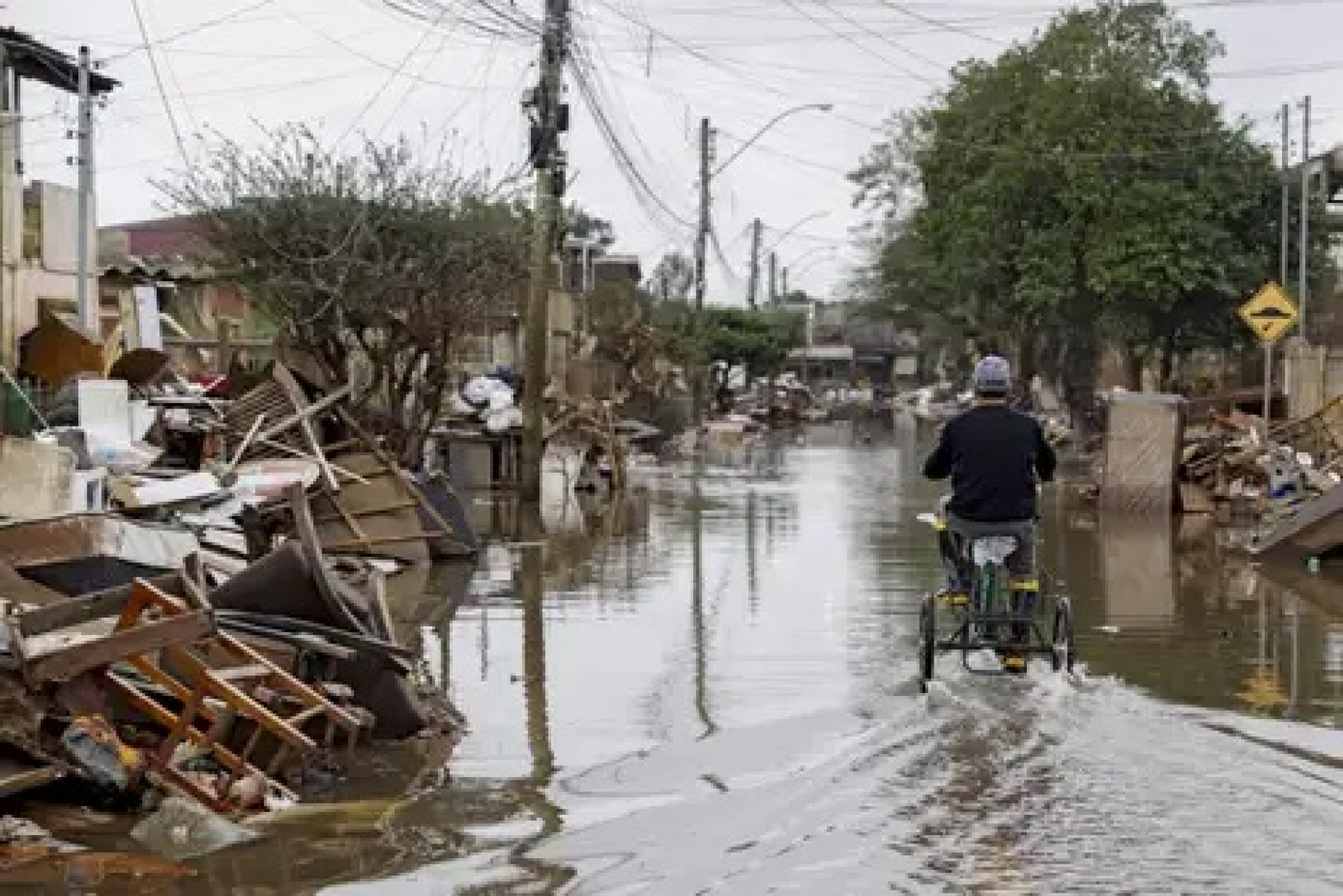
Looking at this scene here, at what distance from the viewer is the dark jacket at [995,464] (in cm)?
1109

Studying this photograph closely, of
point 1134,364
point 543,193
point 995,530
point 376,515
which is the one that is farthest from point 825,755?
point 1134,364

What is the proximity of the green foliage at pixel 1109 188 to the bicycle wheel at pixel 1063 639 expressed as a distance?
34.9m

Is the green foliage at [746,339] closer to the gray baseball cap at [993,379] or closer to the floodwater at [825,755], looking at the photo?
the floodwater at [825,755]

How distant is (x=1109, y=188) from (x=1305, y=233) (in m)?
5.50

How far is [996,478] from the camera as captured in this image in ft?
36.4

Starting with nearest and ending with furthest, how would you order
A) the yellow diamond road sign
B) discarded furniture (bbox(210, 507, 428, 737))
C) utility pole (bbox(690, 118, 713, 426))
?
discarded furniture (bbox(210, 507, 428, 737)), the yellow diamond road sign, utility pole (bbox(690, 118, 713, 426))

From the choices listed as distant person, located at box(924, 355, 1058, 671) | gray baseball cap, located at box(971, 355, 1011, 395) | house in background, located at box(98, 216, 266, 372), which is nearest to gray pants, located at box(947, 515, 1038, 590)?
distant person, located at box(924, 355, 1058, 671)

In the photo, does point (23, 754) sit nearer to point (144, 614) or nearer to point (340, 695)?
point (144, 614)

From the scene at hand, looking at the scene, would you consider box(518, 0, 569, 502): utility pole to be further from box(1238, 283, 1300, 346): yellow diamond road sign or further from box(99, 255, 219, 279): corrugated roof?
box(1238, 283, 1300, 346): yellow diamond road sign

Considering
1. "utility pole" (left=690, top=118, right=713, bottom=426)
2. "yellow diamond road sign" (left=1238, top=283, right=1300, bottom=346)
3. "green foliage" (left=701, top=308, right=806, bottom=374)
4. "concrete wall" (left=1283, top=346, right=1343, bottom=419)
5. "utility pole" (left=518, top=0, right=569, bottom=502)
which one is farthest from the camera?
"green foliage" (left=701, top=308, right=806, bottom=374)

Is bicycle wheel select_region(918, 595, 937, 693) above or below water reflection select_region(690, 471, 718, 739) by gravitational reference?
above

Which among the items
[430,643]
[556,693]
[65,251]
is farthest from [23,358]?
[556,693]

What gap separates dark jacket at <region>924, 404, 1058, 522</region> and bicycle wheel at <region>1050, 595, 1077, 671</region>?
2.33 ft

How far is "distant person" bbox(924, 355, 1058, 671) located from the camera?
36.4ft
